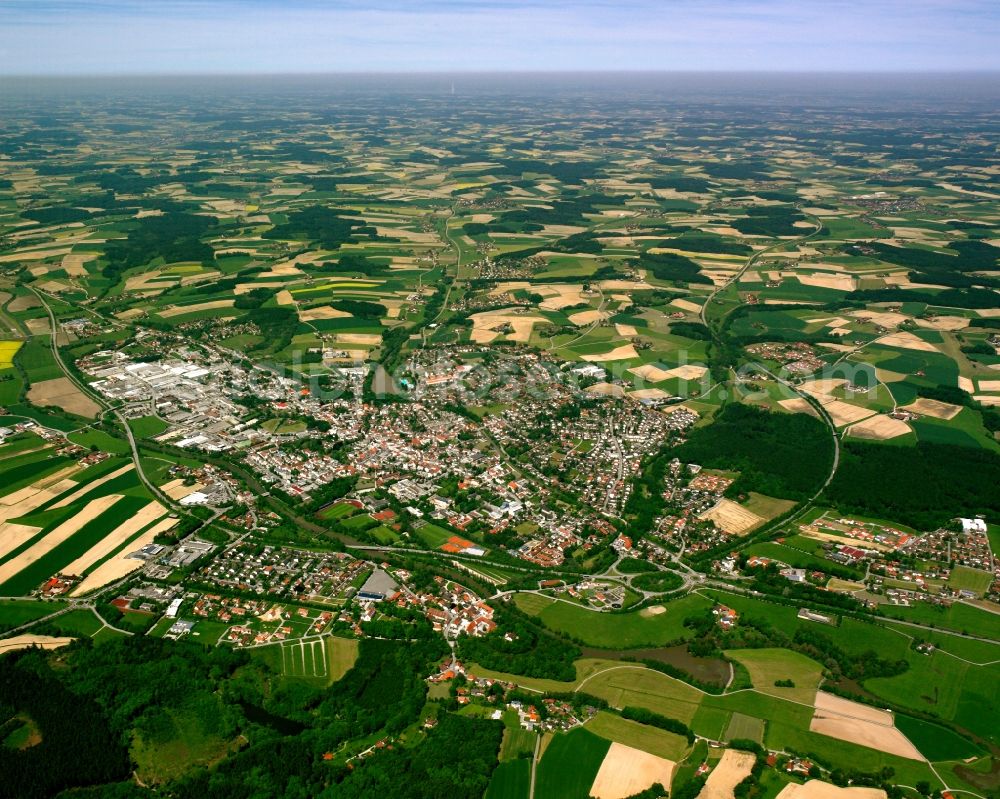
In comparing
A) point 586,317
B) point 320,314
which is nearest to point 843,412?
point 586,317

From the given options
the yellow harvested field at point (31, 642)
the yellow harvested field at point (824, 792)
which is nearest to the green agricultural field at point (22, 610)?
the yellow harvested field at point (31, 642)

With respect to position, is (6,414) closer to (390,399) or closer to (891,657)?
(390,399)

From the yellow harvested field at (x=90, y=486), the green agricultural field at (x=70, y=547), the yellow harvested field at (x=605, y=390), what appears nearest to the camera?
the green agricultural field at (x=70, y=547)

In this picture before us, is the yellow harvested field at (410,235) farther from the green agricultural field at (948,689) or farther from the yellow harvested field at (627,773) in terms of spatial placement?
the yellow harvested field at (627,773)

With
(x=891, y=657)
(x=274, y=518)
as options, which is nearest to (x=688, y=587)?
(x=891, y=657)

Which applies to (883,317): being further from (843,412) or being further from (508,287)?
(508,287)

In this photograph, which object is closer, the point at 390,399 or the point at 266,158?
the point at 390,399

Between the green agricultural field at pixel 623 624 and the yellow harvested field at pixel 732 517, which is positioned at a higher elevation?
the yellow harvested field at pixel 732 517
